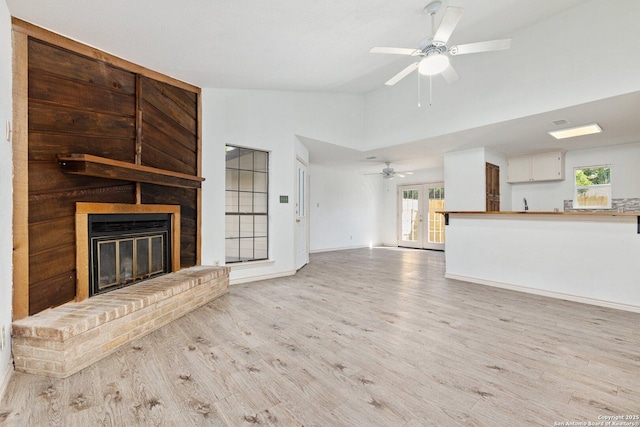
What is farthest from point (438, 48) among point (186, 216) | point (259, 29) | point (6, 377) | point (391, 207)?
point (391, 207)

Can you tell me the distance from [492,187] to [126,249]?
572cm

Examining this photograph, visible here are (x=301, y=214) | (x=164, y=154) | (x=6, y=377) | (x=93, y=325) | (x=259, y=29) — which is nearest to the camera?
(x=6, y=377)

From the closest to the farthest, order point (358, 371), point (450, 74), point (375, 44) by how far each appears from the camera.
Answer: point (358, 371) → point (450, 74) → point (375, 44)

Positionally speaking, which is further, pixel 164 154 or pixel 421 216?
pixel 421 216

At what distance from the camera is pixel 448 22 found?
2336 millimetres

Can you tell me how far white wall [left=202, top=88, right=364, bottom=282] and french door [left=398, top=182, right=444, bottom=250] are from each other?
4043mm

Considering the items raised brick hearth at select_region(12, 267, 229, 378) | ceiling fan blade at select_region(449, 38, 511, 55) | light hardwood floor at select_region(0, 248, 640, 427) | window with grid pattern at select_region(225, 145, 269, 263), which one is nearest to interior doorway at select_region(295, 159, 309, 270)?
window with grid pattern at select_region(225, 145, 269, 263)

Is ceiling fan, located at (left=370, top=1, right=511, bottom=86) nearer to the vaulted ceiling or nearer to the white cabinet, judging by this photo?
the vaulted ceiling

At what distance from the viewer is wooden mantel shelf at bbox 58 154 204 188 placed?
2461mm

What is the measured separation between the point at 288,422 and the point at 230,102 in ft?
13.7

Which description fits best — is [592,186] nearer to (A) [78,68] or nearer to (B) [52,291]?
(A) [78,68]

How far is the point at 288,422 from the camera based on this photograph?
154cm

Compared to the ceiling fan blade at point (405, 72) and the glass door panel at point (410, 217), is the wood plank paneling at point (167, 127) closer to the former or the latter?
the ceiling fan blade at point (405, 72)

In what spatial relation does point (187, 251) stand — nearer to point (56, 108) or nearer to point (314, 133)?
point (56, 108)
